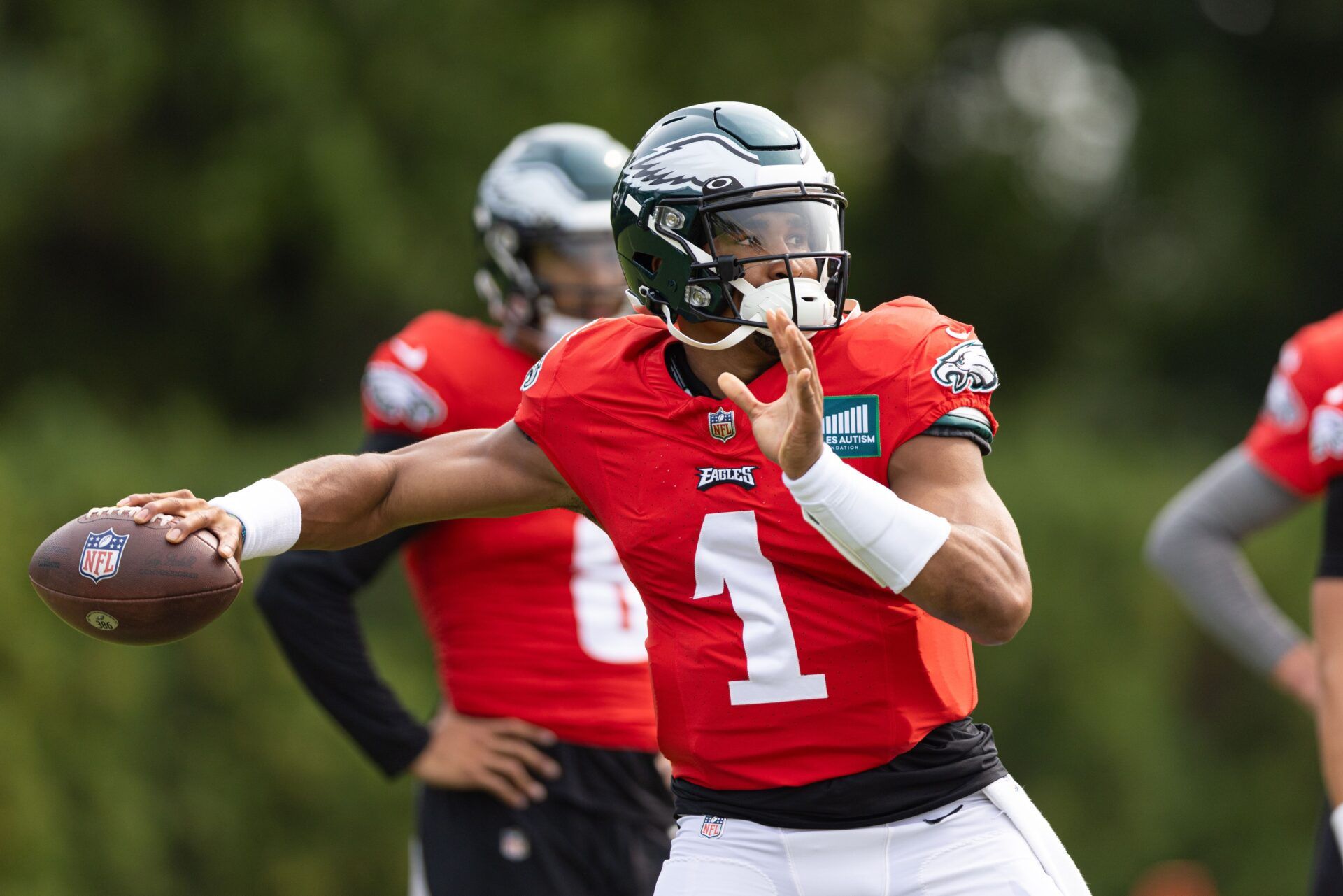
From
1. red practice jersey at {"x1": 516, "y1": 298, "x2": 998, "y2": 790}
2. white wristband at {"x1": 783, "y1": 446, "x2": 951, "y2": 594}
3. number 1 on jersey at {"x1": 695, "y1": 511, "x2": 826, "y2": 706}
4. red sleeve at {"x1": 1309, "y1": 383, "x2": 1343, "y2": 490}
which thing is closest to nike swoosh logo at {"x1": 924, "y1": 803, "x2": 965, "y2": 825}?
red practice jersey at {"x1": 516, "y1": 298, "x2": 998, "y2": 790}

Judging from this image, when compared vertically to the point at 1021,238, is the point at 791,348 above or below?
below

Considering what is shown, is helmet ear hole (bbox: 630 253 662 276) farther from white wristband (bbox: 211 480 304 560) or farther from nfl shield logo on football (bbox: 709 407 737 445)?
white wristband (bbox: 211 480 304 560)

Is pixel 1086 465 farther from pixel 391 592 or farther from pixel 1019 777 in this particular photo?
pixel 391 592

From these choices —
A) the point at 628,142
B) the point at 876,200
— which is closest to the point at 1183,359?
the point at 876,200

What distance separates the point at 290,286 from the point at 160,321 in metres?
0.85

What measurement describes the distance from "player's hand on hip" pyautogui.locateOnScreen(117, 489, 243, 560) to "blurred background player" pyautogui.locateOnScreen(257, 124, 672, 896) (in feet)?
3.47

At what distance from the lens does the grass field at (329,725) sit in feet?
19.1

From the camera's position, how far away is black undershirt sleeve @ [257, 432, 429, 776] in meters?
4.18

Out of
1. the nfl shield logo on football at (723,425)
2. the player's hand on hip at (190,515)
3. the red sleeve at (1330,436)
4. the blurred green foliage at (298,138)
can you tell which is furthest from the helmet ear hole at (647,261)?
the blurred green foliage at (298,138)

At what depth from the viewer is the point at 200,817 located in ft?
20.4

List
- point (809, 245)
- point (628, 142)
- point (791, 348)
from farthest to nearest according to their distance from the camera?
point (628, 142) → point (809, 245) → point (791, 348)

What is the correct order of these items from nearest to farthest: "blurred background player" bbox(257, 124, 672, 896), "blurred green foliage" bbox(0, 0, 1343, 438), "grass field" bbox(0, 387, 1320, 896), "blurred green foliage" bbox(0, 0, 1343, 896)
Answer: "blurred background player" bbox(257, 124, 672, 896)
"grass field" bbox(0, 387, 1320, 896)
"blurred green foliage" bbox(0, 0, 1343, 896)
"blurred green foliage" bbox(0, 0, 1343, 438)

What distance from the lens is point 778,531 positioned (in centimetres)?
298

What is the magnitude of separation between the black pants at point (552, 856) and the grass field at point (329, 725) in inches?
87.3
